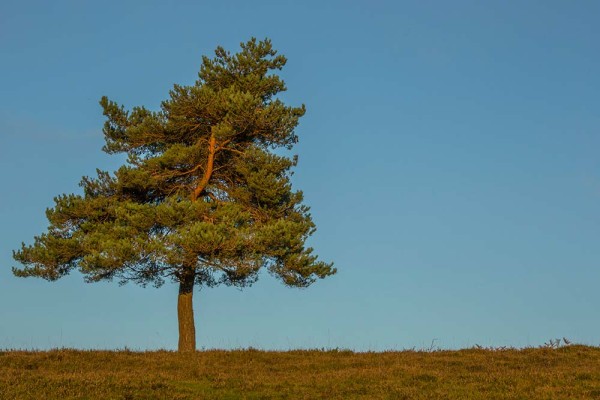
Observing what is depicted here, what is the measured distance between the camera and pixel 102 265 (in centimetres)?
2645

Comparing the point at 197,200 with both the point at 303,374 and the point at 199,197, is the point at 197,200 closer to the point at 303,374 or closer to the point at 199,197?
the point at 199,197

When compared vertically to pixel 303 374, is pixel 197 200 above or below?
above

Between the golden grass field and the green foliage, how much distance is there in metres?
3.95

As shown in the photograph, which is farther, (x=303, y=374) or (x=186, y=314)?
(x=186, y=314)

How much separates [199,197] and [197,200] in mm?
2063

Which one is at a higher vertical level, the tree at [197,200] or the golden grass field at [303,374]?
the tree at [197,200]

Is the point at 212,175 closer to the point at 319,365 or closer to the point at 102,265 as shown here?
the point at 102,265

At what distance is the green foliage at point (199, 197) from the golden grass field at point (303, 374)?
155 inches

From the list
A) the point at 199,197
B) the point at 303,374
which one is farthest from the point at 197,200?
the point at 303,374

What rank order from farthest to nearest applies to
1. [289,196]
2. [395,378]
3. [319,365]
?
[289,196], [319,365], [395,378]

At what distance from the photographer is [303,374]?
69.5ft

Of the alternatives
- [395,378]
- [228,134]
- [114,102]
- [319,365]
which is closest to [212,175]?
[228,134]

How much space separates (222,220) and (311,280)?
195 inches

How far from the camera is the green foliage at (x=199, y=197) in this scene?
2703cm
